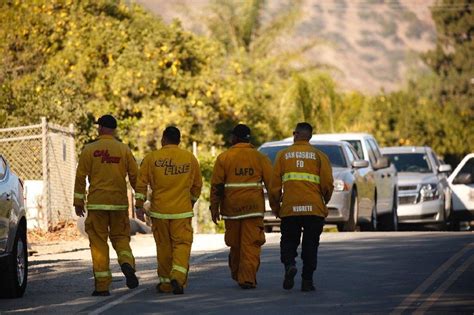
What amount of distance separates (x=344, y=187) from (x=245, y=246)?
9435 mm

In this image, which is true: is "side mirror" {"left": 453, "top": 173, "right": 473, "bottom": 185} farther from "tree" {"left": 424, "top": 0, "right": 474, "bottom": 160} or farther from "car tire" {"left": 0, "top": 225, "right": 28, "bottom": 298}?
"tree" {"left": 424, "top": 0, "right": 474, "bottom": 160}

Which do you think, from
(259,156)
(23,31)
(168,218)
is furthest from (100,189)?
(23,31)

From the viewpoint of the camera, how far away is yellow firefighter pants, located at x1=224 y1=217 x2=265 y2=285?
47.4 feet

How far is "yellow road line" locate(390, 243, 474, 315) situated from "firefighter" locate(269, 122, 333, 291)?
118cm

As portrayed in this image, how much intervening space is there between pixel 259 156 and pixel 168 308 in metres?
2.69

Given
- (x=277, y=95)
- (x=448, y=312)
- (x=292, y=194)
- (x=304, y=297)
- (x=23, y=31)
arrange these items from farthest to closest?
(x=277, y=95) → (x=23, y=31) → (x=292, y=194) → (x=304, y=297) → (x=448, y=312)

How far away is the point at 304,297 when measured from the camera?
13.6 m

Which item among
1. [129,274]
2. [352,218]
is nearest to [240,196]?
[129,274]

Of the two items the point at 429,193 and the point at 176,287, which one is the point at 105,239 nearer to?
the point at 176,287

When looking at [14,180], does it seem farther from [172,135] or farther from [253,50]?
[253,50]

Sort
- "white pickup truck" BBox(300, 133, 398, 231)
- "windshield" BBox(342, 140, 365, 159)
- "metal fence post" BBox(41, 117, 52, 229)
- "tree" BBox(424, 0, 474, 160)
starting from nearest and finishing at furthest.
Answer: "metal fence post" BBox(41, 117, 52, 229)
"white pickup truck" BBox(300, 133, 398, 231)
"windshield" BBox(342, 140, 365, 159)
"tree" BBox(424, 0, 474, 160)

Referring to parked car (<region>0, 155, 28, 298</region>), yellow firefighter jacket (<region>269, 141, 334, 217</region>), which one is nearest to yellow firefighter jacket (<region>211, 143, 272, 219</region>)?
yellow firefighter jacket (<region>269, 141, 334, 217</region>)

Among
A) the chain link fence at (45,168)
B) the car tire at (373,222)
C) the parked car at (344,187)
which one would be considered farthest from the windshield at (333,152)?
the chain link fence at (45,168)

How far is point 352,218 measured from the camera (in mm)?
24547
